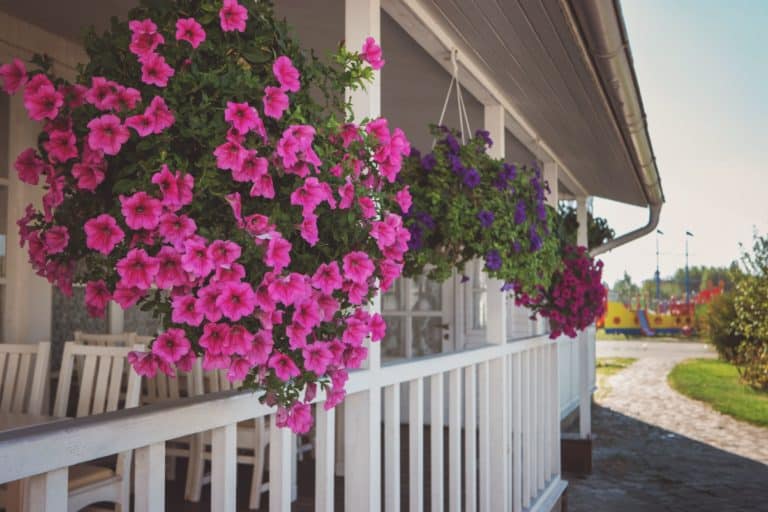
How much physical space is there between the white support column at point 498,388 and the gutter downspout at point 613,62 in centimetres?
52

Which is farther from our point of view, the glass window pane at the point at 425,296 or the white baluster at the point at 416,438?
the glass window pane at the point at 425,296

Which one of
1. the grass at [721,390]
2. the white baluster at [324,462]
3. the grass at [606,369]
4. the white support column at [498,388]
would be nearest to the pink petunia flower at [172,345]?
the white baluster at [324,462]

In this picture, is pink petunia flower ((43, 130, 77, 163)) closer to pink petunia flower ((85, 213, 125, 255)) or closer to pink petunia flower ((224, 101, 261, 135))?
pink petunia flower ((85, 213, 125, 255))

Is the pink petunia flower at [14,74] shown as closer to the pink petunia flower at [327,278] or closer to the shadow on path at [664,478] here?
the pink petunia flower at [327,278]

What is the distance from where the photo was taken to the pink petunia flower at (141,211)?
1.11 metres

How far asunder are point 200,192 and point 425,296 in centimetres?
642

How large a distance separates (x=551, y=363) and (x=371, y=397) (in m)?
3.10

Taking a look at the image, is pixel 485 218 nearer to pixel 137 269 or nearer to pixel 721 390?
pixel 137 269

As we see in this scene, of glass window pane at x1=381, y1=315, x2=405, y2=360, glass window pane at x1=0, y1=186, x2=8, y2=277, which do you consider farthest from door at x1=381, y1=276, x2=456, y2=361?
glass window pane at x1=0, y1=186, x2=8, y2=277

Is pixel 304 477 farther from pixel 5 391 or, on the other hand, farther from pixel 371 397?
pixel 371 397

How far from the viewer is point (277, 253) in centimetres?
118

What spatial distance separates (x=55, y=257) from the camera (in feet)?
4.20

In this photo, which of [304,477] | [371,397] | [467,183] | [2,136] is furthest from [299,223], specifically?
[304,477]

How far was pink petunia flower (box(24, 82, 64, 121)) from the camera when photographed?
3.69ft
